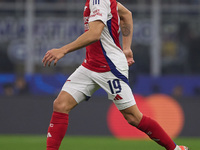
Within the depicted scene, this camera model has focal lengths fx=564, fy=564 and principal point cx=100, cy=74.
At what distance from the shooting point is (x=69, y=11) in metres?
17.1

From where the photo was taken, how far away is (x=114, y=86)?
17.7ft

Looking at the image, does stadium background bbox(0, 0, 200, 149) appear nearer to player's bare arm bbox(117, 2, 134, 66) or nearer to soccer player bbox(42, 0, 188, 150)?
player's bare arm bbox(117, 2, 134, 66)

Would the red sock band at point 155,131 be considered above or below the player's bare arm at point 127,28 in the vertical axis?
below

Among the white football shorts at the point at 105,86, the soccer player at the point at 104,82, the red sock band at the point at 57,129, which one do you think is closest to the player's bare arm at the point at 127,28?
the soccer player at the point at 104,82

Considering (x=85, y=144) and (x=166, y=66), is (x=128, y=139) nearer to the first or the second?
(x=85, y=144)

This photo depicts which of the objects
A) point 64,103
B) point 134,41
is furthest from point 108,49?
point 134,41

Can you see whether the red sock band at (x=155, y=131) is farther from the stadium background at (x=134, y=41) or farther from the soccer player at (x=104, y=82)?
the stadium background at (x=134, y=41)

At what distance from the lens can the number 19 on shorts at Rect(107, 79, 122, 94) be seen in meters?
5.39

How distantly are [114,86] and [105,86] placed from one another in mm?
94

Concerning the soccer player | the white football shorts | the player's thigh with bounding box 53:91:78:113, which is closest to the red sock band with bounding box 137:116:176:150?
the soccer player

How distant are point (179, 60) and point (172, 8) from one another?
1655 millimetres

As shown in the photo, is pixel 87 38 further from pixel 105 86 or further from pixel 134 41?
pixel 134 41

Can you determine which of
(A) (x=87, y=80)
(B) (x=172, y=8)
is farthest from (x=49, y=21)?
(A) (x=87, y=80)

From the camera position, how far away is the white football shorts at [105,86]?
5.39 m
